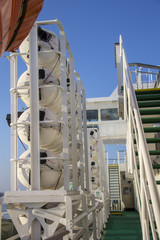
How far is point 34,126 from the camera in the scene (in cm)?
430

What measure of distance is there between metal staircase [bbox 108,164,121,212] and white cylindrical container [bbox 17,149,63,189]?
54.1ft

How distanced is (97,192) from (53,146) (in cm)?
816

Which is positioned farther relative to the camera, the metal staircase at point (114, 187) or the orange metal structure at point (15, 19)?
the metal staircase at point (114, 187)

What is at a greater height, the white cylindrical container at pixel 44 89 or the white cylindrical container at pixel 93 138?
the white cylindrical container at pixel 44 89

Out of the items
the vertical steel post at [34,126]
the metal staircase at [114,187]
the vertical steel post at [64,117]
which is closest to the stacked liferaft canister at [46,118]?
the vertical steel post at [64,117]

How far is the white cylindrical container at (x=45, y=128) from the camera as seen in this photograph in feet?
15.4

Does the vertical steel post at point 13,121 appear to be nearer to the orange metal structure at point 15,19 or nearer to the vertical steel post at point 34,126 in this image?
the vertical steel post at point 34,126

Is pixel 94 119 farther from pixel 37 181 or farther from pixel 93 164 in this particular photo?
pixel 37 181

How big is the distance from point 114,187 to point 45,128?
17.4 metres

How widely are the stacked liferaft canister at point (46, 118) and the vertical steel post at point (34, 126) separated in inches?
8.6

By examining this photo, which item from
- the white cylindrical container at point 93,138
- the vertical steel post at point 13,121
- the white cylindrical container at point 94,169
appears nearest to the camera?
the vertical steel post at point 13,121

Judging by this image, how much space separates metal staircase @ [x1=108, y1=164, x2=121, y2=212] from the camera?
20.5 meters

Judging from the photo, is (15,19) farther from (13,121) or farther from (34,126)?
(13,121)

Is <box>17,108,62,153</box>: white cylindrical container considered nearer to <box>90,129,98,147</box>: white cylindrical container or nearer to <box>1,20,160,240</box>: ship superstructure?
<box>1,20,160,240</box>: ship superstructure
